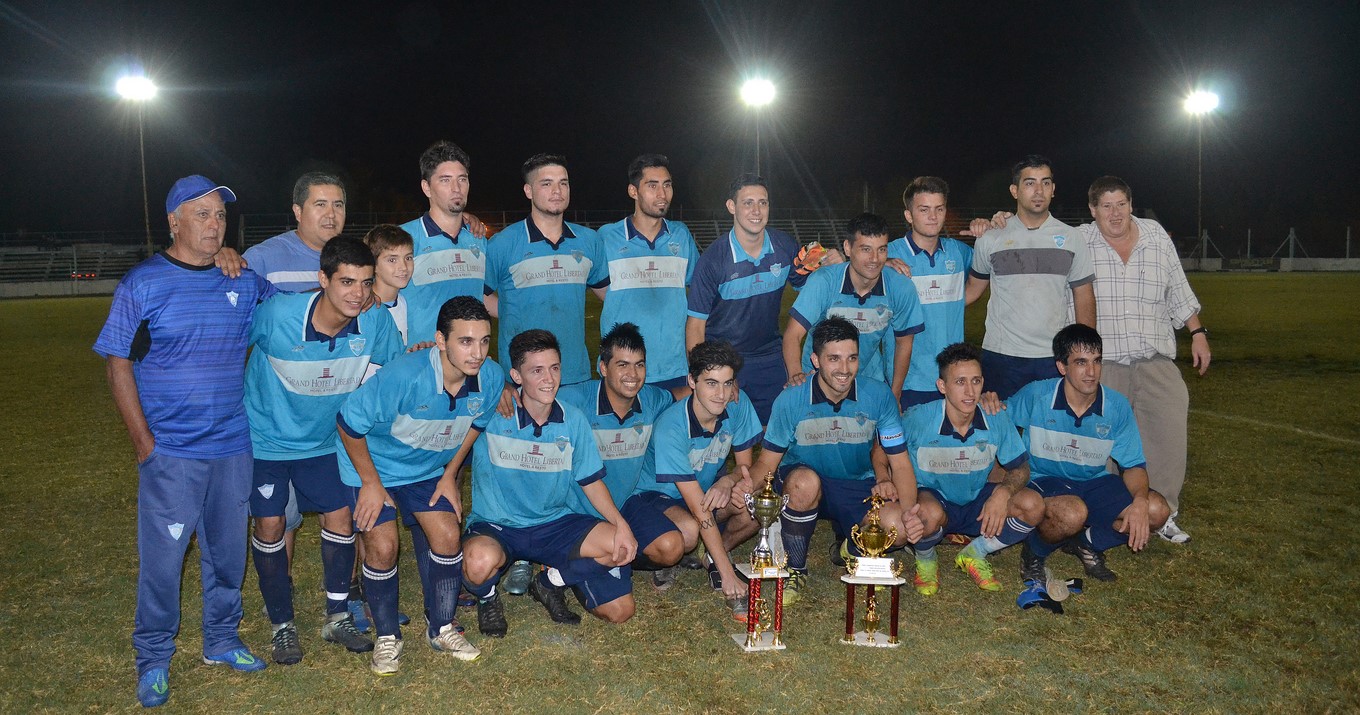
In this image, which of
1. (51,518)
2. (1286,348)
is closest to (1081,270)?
(51,518)

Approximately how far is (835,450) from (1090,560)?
150cm

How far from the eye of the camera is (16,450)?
823 cm

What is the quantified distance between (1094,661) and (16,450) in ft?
28.8

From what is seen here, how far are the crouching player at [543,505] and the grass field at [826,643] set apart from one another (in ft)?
0.63

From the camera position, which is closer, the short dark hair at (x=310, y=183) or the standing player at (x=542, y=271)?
the short dark hair at (x=310, y=183)

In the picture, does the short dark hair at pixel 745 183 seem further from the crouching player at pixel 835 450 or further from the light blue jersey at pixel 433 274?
the light blue jersey at pixel 433 274

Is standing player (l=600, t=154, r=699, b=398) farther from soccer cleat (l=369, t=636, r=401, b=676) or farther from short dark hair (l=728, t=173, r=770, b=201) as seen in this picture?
soccer cleat (l=369, t=636, r=401, b=676)

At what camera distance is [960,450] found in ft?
16.6

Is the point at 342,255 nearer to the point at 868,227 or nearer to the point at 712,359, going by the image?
the point at 712,359

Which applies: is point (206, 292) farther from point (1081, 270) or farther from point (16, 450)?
point (16, 450)

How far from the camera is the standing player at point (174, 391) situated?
142 inches

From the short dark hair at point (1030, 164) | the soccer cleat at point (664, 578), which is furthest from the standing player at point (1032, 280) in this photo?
the soccer cleat at point (664, 578)

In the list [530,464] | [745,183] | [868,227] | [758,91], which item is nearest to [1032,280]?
[868,227]

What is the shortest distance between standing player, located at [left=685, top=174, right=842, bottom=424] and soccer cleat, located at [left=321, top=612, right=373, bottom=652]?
2.48 meters
